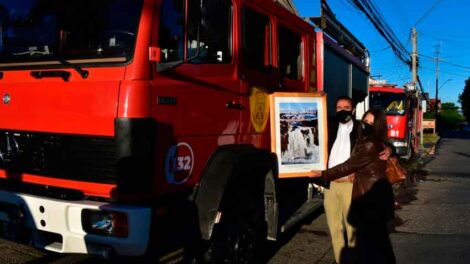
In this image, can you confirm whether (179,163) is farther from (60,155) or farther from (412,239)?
(412,239)

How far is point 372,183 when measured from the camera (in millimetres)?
4363

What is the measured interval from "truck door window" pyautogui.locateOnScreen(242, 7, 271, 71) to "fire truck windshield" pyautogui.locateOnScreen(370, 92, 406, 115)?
1192 cm

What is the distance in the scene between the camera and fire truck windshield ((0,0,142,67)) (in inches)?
141

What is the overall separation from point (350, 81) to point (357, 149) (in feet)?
→ 13.3

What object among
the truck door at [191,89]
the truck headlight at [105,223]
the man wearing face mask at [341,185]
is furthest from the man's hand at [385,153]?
the truck headlight at [105,223]

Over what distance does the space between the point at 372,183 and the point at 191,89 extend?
179 centimetres

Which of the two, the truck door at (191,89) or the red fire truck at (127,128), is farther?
the truck door at (191,89)

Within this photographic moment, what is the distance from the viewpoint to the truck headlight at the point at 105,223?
3.29 m

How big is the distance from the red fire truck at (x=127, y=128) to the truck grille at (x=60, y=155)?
1 centimetres

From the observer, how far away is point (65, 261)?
195 inches

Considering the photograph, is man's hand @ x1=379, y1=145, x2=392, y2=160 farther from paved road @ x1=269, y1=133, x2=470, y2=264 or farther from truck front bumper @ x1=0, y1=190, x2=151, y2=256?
truck front bumper @ x1=0, y1=190, x2=151, y2=256

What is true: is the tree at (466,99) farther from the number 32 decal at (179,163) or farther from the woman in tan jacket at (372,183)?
the number 32 decal at (179,163)

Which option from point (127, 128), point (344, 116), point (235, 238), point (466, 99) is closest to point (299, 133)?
point (344, 116)

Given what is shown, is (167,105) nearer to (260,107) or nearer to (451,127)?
(260,107)
